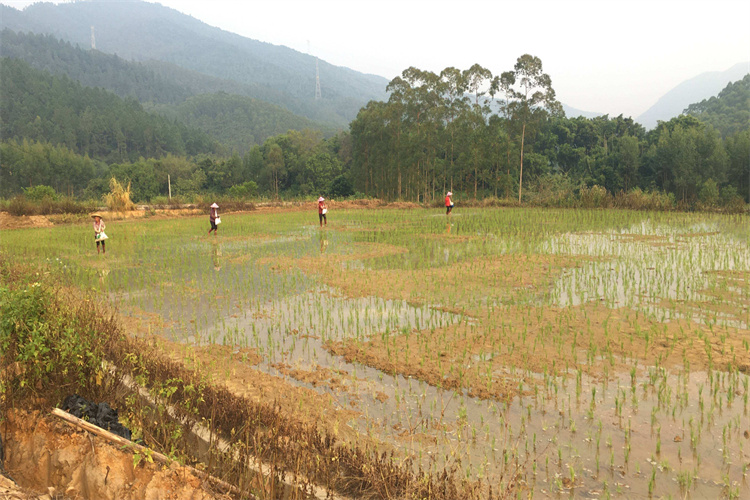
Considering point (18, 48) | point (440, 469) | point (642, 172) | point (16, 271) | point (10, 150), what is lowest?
point (440, 469)

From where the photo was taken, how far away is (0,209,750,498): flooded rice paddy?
386cm

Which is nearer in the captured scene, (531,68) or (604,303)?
(604,303)

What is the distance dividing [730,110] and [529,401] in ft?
243

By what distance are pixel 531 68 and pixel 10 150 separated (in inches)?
2814

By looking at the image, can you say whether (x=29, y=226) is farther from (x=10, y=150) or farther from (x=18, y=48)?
(x=18, y=48)

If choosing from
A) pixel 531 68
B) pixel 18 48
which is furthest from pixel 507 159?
pixel 18 48

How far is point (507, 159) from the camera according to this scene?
135 feet

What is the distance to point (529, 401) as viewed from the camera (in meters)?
4.74

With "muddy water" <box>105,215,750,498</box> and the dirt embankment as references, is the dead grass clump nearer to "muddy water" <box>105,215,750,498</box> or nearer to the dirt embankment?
the dirt embankment

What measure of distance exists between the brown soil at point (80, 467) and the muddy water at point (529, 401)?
1.66 metres

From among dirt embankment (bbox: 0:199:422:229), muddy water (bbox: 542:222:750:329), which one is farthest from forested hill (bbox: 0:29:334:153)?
muddy water (bbox: 542:222:750:329)

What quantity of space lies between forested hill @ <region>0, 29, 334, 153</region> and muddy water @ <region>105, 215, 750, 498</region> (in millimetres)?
120960

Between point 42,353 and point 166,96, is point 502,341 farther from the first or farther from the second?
point 166,96

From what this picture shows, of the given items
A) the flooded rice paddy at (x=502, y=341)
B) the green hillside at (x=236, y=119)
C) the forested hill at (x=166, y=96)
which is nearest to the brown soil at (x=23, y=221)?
the flooded rice paddy at (x=502, y=341)
